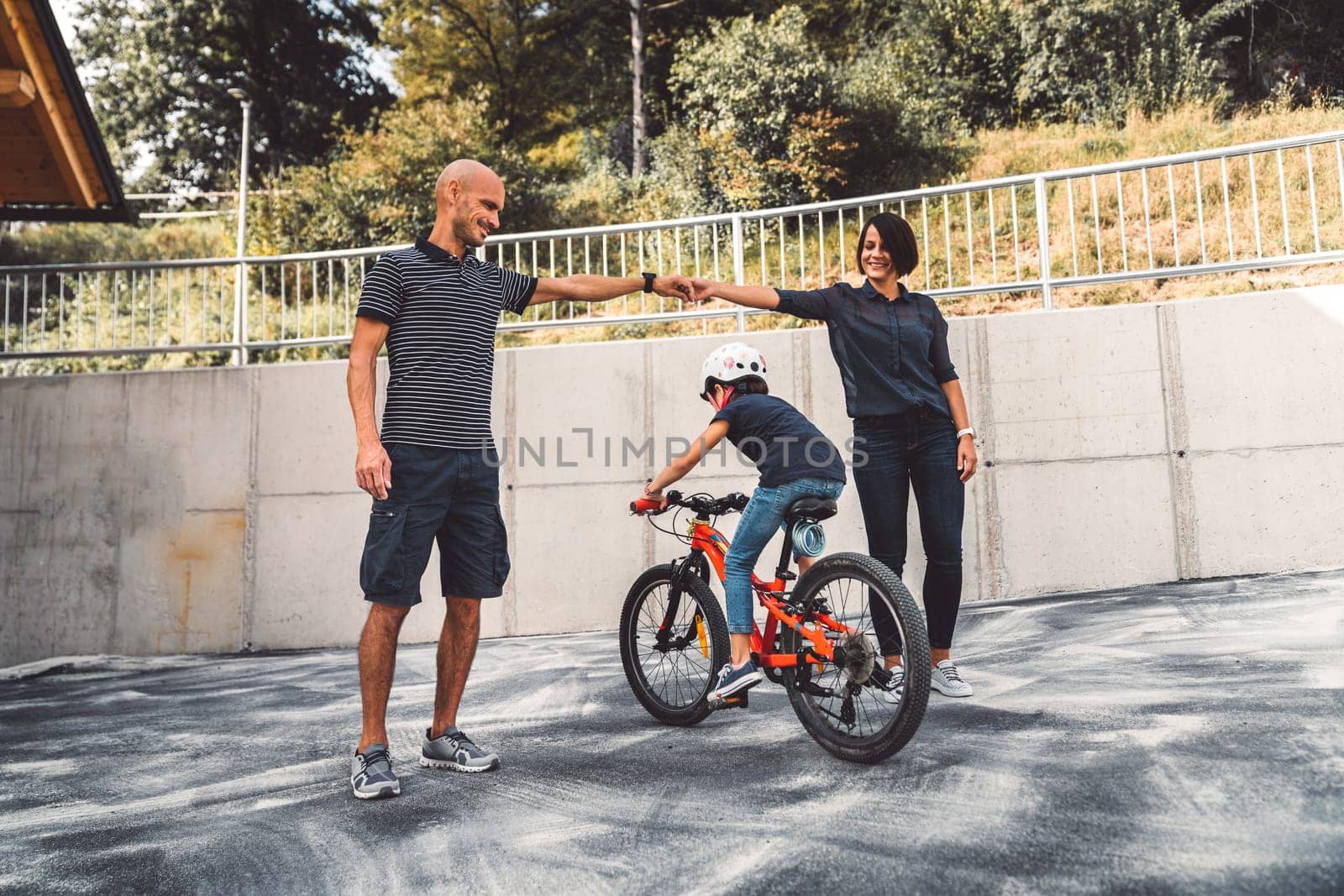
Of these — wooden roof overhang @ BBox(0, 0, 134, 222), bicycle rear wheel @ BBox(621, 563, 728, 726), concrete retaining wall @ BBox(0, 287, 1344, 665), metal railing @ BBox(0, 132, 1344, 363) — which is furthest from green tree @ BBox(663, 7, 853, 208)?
bicycle rear wheel @ BBox(621, 563, 728, 726)

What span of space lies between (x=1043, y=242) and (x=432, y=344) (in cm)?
498

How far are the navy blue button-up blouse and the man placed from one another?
4.23 feet

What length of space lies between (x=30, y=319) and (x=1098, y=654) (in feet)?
29.2

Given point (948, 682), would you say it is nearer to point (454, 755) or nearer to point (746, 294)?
point (746, 294)

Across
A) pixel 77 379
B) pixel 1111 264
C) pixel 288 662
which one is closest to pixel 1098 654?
pixel 288 662

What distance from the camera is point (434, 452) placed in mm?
3178

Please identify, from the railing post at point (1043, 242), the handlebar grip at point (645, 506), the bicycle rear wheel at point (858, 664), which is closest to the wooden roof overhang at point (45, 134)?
the handlebar grip at point (645, 506)

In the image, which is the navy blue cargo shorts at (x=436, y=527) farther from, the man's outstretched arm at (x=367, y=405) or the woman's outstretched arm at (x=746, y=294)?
the woman's outstretched arm at (x=746, y=294)

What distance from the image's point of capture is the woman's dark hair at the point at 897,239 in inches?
150

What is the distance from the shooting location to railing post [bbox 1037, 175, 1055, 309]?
6504 mm

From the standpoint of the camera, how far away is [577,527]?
6.84m

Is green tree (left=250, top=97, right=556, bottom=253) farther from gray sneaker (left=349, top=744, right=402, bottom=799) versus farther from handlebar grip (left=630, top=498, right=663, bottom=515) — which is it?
gray sneaker (left=349, top=744, right=402, bottom=799)

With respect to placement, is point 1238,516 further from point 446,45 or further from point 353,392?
point 446,45

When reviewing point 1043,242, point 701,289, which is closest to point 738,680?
point 701,289
